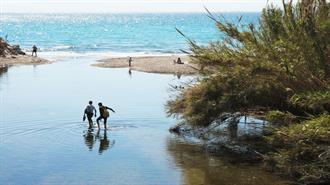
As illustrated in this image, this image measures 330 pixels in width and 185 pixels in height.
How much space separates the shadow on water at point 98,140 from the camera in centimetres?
2247

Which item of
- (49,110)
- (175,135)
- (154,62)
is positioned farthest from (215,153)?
(154,62)

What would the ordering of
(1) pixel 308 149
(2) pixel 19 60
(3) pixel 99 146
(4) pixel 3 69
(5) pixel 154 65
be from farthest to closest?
(2) pixel 19 60 < (5) pixel 154 65 < (4) pixel 3 69 < (3) pixel 99 146 < (1) pixel 308 149

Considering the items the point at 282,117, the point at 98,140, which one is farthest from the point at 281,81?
the point at 98,140

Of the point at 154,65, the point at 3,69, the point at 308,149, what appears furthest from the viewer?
the point at 154,65

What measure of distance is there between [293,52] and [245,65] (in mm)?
2019

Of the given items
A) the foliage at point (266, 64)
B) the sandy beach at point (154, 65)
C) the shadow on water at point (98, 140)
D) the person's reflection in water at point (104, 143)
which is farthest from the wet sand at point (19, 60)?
the foliage at point (266, 64)

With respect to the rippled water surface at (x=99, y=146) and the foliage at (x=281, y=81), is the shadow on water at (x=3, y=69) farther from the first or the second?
the foliage at (x=281, y=81)

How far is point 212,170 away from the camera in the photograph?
19.0m

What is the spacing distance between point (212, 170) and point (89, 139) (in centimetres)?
706

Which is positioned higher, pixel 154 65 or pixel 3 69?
pixel 154 65

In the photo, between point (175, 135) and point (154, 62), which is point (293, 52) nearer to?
point (175, 135)

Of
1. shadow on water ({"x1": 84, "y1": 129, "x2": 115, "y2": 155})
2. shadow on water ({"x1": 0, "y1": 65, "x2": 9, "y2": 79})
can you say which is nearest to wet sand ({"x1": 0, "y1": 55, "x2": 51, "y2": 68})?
shadow on water ({"x1": 0, "y1": 65, "x2": 9, "y2": 79})

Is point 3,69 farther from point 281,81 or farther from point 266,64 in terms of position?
point 266,64

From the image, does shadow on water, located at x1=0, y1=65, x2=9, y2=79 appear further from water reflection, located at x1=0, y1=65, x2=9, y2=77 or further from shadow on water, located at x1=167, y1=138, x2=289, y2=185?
shadow on water, located at x1=167, y1=138, x2=289, y2=185
